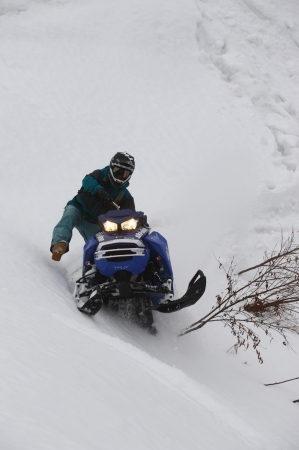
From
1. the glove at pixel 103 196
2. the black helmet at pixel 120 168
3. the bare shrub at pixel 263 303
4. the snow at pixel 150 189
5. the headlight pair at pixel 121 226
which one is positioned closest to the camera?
the snow at pixel 150 189

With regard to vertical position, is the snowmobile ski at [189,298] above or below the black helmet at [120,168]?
below

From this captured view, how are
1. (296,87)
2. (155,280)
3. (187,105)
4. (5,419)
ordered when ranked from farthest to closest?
(296,87) → (187,105) → (155,280) → (5,419)

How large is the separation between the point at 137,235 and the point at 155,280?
0.49 m

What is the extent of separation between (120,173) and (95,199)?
0.41m

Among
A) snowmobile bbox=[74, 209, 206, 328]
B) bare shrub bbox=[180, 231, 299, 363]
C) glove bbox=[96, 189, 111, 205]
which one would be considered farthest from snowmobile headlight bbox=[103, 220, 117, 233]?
bare shrub bbox=[180, 231, 299, 363]

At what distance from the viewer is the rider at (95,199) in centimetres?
505

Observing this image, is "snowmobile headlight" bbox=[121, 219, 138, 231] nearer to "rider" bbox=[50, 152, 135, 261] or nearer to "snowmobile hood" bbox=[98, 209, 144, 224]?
"snowmobile hood" bbox=[98, 209, 144, 224]

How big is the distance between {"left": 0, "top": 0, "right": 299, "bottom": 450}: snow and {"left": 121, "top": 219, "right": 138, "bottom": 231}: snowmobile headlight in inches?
30.6

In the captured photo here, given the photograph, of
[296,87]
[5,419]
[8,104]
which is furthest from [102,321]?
[296,87]

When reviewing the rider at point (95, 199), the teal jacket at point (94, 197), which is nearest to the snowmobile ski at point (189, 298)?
the rider at point (95, 199)

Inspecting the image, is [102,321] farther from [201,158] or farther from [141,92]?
[141,92]

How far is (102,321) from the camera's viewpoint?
4.39m

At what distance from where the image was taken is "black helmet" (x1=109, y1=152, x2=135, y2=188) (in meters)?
5.15

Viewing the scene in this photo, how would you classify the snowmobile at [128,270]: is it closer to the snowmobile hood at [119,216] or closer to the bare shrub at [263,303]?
the snowmobile hood at [119,216]
